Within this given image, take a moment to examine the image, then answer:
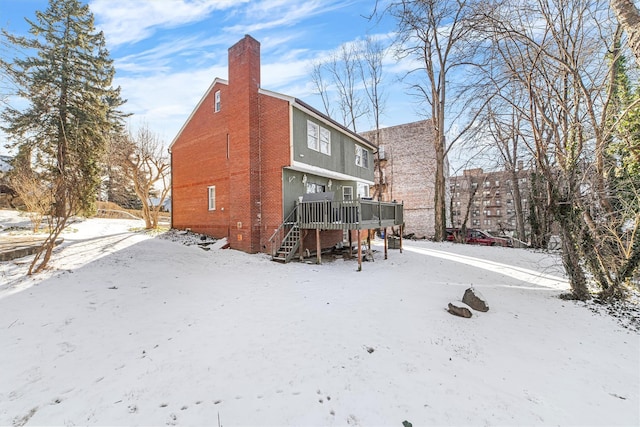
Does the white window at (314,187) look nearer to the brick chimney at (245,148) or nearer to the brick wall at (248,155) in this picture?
the brick wall at (248,155)

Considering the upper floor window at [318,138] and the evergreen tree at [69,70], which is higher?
the evergreen tree at [69,70]

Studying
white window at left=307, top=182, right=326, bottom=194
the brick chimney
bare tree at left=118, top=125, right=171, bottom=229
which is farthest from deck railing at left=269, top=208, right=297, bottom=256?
bare tree at left=118, top=125, right=171, bottom=229

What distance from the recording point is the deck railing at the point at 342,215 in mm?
10062

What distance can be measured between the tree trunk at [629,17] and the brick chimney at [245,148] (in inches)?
445

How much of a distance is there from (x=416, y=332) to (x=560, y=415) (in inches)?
86.7

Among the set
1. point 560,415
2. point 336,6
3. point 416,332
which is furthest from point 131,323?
point 336,6

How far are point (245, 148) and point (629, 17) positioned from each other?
11.7 meters

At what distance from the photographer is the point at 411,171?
25.2m

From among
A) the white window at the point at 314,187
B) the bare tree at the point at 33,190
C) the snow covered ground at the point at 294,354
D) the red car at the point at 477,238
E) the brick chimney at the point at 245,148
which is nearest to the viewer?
the snow covered ground at the point at 294,354

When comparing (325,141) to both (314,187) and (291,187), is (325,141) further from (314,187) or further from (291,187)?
(291,187)

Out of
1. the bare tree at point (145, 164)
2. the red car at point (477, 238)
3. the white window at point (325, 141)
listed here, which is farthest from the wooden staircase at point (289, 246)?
the red car at point (477, 238)

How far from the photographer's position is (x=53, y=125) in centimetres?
1271

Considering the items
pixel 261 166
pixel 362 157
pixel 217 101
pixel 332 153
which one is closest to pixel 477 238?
pixel 362 157

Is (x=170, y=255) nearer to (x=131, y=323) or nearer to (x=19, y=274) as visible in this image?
(x=19, y=274)
